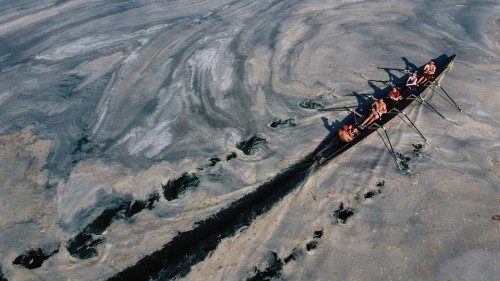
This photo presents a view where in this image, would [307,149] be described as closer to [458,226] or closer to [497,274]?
[458,226]

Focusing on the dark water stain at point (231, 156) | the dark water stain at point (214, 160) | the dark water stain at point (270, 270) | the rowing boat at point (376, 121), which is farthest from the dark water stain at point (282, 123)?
the dark water stain at point (270, 270)

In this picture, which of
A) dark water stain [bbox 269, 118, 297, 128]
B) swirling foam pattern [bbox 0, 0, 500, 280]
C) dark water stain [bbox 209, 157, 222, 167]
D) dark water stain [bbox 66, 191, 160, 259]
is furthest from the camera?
dark water stain [bbox 269, 118, 297, 128]

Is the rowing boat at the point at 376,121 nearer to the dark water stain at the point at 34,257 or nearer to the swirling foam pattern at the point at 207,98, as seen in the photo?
the swirling foam pattern at the point at 207,98

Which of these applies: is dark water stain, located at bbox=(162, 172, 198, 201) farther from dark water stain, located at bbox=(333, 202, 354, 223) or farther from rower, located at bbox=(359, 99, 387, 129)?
rower, located at bbox=(359, 99, 387, 129)

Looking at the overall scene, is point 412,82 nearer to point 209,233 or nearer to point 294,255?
point 294,255

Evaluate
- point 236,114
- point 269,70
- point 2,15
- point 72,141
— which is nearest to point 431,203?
point 236,114

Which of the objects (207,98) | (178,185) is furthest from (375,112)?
(178,185)

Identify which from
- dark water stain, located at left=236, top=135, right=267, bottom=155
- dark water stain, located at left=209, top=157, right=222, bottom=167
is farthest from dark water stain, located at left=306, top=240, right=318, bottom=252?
dark water stain, located at left=209, top=157, right=222, bottom=167
